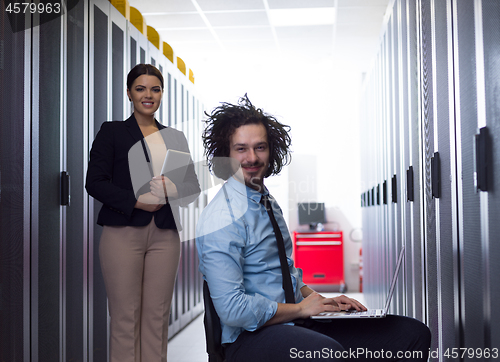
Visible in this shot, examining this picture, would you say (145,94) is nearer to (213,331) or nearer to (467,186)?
(213,331)

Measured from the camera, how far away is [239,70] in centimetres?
562

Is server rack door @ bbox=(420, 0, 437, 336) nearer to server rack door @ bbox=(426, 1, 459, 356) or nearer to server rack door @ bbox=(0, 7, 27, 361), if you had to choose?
server rack door @ bbox=(426, 1, 459, 356)

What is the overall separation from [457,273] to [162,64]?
2624mm

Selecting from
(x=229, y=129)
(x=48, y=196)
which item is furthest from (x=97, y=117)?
(x=229, y=129)

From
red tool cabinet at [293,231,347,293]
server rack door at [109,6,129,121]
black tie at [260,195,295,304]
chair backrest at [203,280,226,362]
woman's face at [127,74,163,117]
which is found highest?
server rack door at [109,6,129,121]

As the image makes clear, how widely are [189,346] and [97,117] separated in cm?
173

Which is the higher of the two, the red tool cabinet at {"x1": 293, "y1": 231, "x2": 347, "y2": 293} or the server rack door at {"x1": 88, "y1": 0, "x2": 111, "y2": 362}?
the server rack door at {"x1": 88, "y1": 0, "x2": 111, "y2": 362}

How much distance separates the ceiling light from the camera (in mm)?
4004

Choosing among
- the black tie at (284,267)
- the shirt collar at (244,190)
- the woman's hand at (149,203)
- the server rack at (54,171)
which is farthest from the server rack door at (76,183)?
the black tie at (284,267)

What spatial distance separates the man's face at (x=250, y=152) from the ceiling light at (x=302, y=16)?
2.89 metres

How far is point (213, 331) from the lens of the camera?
1250 mm

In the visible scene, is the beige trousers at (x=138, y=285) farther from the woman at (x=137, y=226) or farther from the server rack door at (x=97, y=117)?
→ the server rack door at (x=97, y=117)

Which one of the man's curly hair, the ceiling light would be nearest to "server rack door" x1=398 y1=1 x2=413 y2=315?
the man's curly hair

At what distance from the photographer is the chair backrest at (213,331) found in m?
1.25
